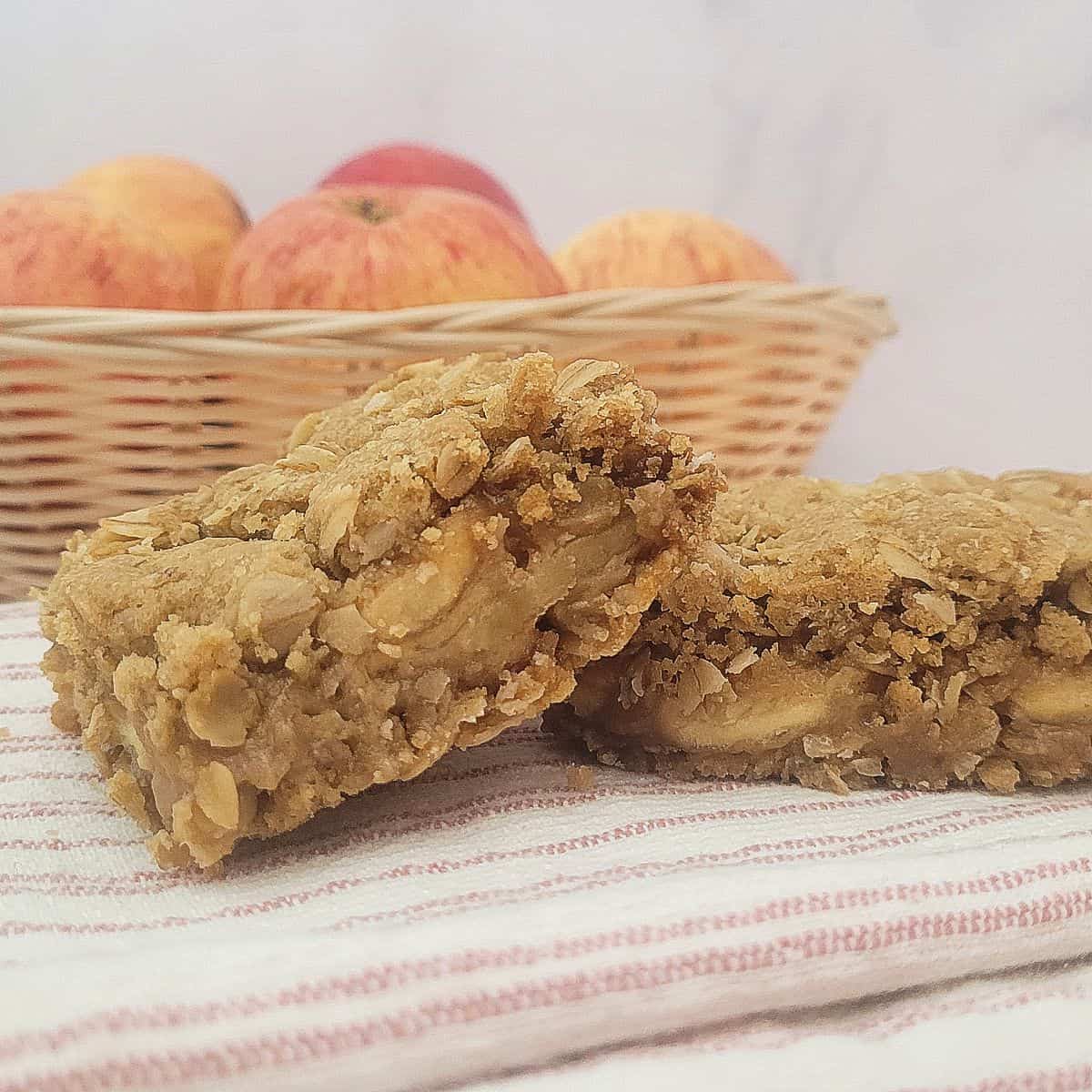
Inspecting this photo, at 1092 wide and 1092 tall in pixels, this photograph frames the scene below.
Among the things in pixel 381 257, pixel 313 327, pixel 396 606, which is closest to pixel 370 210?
pixel 381 257

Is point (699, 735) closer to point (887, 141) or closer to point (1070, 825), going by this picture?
point (1070, 825)

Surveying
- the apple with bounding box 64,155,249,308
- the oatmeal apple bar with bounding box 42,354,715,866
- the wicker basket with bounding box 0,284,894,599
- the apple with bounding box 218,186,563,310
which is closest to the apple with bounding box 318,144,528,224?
the apple with bounding box 64,155,249,308

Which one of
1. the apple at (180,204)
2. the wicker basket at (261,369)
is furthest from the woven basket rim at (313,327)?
the apple at (180,204)

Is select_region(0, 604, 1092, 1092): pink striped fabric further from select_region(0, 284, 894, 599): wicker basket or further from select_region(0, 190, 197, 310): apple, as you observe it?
select_region(0, 190, 197, 310): apple

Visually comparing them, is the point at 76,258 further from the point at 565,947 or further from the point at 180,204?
the point at 565,947

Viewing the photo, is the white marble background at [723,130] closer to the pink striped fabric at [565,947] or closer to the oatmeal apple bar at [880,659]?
the oatmeal apple bar at [880,659]

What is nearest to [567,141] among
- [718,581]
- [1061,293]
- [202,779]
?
[1061,293]
